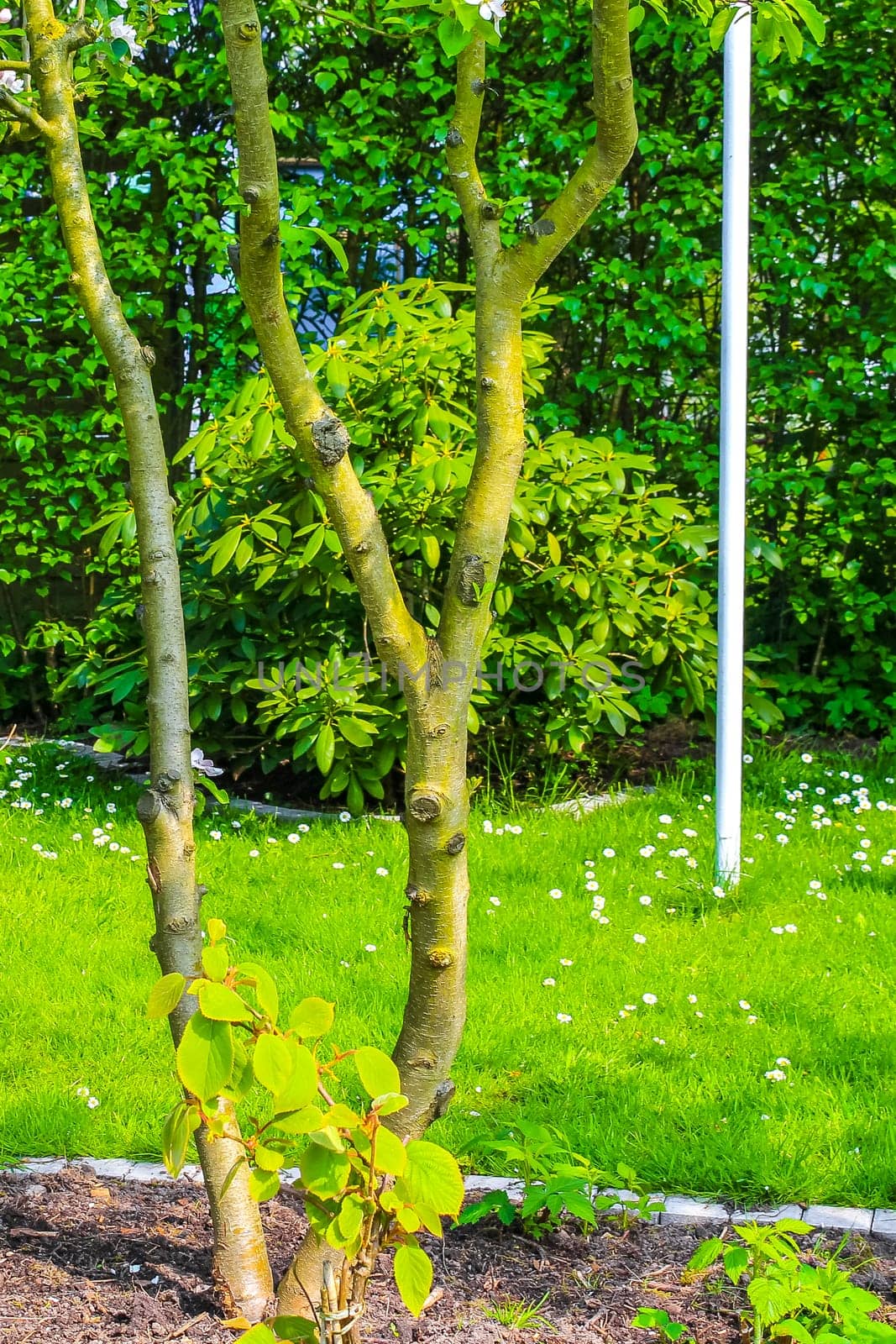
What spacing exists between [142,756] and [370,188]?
2.55 meters

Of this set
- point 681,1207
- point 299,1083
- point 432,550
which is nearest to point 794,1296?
point 681,1207

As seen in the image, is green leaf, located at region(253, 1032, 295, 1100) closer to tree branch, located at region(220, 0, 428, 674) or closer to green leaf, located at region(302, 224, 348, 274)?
tree branch, located at region(220, 0, 428, 674)

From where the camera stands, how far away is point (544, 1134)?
2.03 metres

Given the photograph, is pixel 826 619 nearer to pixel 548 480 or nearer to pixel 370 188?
pixel 548 480

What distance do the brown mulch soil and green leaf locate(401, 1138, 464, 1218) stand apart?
45cm

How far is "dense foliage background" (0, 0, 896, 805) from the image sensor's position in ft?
14.6

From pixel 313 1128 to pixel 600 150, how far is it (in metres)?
1.23

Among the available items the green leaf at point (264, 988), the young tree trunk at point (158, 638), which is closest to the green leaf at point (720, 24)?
the young tree trunk at point (158, 638)

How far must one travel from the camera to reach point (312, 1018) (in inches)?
55.1

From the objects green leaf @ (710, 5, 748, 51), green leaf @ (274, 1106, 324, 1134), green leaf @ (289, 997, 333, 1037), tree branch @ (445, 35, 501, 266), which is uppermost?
green leaf @ (710, 5, 748, 51)

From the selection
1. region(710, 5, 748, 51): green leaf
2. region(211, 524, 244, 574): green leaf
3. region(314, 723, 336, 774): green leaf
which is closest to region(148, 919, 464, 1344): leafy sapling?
region(710, 5, 748, 51): green leaf

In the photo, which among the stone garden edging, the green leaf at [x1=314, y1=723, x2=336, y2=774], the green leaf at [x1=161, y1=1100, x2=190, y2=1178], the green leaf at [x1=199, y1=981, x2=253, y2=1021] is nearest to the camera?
the green leaf at [x1=199, y1=981, x2=253, y2=1021]

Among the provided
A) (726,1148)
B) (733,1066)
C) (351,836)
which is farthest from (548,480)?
(726,1148)

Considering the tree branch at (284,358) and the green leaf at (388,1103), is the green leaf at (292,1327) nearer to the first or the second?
the green leaf at (388,1103)
